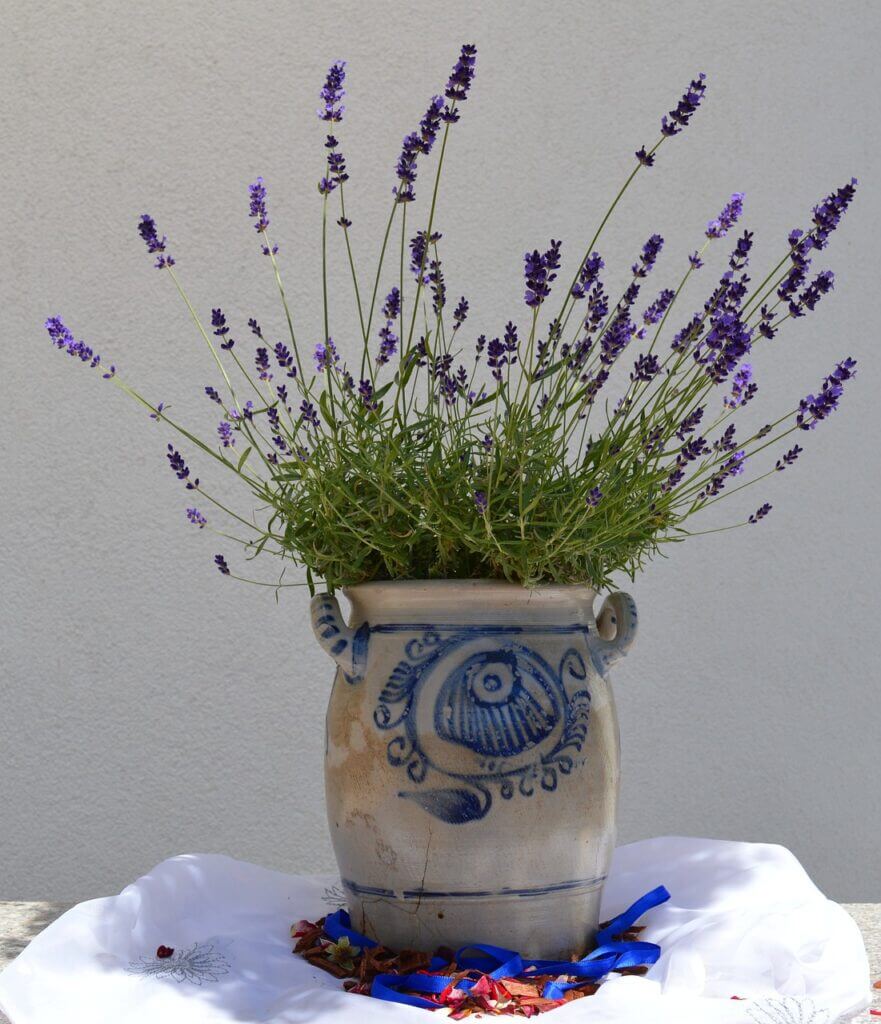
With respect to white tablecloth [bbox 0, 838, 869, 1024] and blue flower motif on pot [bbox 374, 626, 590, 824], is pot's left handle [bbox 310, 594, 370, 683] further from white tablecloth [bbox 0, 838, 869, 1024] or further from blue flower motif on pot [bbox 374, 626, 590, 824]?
white tablecloth [bbox 0, 838, 869, 1024]

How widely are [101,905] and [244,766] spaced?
1315 mm

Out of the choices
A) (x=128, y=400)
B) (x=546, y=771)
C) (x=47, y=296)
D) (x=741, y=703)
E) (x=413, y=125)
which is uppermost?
(x=413, y=125)

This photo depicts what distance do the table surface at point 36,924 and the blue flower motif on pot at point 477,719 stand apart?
15.6 inches

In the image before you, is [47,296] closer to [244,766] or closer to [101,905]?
[244,766]

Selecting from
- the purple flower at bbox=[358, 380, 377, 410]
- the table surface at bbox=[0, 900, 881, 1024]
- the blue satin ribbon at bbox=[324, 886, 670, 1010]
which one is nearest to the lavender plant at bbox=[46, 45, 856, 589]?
the purple flower at bbox=[358, 380, 377, 410]

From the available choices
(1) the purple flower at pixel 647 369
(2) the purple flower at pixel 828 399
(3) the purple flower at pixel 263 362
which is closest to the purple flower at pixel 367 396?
(3) the purple flower at pixel 263 362

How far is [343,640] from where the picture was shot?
1.02 metres

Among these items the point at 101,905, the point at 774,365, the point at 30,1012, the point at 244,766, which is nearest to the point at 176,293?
the point at 244,766

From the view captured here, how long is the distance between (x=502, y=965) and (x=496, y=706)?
21 cm

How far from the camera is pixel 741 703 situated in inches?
95.8

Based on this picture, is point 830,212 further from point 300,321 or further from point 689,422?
point 300,321

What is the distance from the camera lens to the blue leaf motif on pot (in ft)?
3.15

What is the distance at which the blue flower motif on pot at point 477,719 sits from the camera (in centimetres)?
96

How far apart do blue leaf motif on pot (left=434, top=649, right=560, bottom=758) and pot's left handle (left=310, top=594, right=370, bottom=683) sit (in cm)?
9
